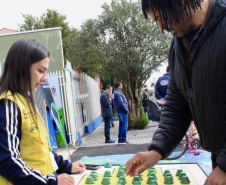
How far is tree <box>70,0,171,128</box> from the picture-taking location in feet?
40.4

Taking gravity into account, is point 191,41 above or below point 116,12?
below

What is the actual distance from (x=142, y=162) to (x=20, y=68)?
987mm

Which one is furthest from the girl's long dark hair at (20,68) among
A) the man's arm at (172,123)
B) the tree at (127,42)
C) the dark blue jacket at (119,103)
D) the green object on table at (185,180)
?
the tree at (127,42)

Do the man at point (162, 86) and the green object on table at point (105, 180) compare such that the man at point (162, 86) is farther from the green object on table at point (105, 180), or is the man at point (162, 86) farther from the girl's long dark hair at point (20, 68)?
the girl's long dark hair at point (20, 68)

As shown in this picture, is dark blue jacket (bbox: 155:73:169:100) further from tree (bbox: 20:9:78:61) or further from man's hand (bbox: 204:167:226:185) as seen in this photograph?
tree (bbox: 20:9:78:61)

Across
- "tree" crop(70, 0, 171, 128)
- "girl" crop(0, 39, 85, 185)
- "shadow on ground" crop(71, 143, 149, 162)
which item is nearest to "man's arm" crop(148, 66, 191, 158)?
"girl" crop(0, 39, 85, 185)

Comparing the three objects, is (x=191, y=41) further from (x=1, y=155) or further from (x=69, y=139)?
(x=69, y=139)

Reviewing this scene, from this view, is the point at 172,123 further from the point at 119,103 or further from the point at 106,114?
the point at 106,114

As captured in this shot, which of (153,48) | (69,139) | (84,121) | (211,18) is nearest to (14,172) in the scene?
(211,18)

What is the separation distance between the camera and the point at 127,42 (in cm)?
1243

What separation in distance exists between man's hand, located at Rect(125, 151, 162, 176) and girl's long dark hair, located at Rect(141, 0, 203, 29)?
0.80 metres

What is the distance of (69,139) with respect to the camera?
861 cm

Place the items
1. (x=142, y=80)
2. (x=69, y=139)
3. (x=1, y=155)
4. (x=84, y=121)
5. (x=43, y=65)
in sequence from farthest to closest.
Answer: (x=142, y=80)
(x=84, y=121)
(x=69, y=139)
(x=43, y=65)
(x=1, y=155)

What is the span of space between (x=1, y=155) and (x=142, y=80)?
12117mm
